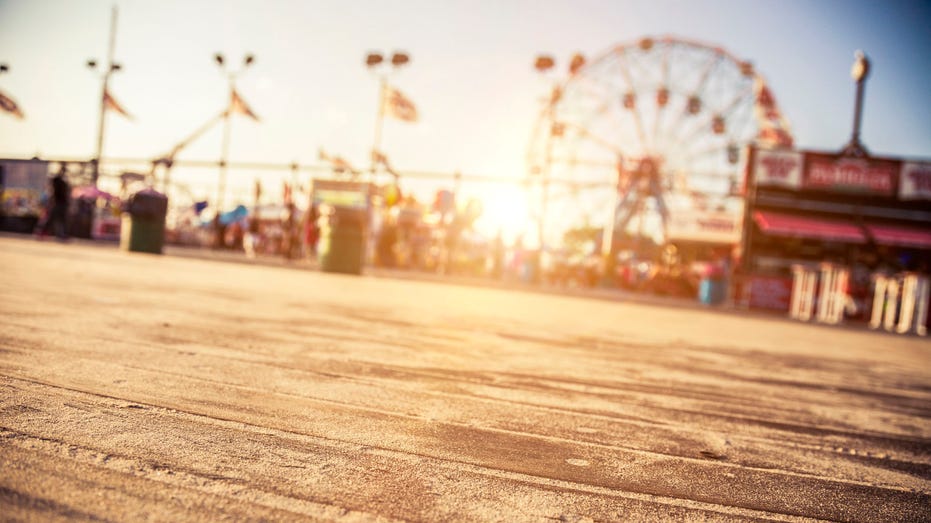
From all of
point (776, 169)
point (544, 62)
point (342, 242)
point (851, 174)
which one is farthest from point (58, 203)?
point (851, 174)

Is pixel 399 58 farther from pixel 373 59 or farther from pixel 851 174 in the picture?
pixel 851 174

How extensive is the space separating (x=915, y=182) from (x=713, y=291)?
953 cm

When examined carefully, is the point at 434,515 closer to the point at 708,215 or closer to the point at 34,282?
the point at 34,282

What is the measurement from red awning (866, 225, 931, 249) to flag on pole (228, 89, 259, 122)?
72.9ft

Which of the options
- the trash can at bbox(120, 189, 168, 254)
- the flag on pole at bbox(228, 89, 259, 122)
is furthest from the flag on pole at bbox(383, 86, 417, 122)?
the trash can at bbox(120, 189, 168, 254)

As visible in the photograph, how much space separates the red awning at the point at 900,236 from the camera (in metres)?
19.5

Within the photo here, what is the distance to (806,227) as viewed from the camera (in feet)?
63.7

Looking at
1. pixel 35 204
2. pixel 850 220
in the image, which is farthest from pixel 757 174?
pixel 35 204

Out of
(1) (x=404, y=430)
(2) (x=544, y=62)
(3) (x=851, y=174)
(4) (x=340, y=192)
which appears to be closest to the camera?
→ (1) (x=404, y=430)

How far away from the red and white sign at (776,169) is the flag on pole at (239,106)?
17930mm

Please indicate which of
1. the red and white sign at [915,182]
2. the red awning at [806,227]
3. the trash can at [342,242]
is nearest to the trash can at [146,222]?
the trash can at [342,242]

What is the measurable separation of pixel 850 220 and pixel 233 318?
22.6 metres

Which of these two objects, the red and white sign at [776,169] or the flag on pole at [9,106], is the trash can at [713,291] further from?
the flag on pole at [9,106]

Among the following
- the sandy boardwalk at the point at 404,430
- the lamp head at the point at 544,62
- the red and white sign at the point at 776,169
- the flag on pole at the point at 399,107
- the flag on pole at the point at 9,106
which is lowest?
the sandy boardwalk at the point at 404,430
